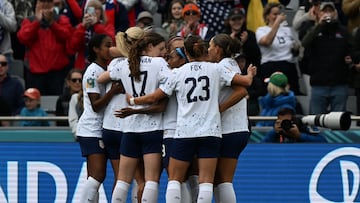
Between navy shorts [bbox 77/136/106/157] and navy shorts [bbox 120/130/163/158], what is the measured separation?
1.75 feet

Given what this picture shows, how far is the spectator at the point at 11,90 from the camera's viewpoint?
16688 millimetres

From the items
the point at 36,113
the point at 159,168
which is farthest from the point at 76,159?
the point at 159,168

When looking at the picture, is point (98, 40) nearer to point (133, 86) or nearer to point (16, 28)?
point (133, 86)

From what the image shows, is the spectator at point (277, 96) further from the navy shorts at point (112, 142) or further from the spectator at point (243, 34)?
the navy shorts at point (112, 142)

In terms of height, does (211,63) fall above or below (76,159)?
above

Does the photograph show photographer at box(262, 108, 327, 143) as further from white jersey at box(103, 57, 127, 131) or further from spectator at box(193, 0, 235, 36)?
spectator at box(193, 0, 235, 36)

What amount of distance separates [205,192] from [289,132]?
8.70ft

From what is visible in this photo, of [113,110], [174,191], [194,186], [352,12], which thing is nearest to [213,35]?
[352,12]

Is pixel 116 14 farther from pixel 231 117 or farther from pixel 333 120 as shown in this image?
pixel 333 120

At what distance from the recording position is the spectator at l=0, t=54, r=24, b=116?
1669 cm

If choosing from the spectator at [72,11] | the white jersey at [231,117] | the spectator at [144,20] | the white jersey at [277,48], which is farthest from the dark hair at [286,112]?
the spectator at [72,11]

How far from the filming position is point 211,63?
1234cm

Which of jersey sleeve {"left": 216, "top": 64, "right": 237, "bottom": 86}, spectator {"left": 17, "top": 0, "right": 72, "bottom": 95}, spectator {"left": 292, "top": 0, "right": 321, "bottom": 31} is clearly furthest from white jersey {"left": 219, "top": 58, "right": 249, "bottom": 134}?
spectator {"left": 17, "top": 0, "right": 72, "bottom": 95}

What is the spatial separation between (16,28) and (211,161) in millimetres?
6295
